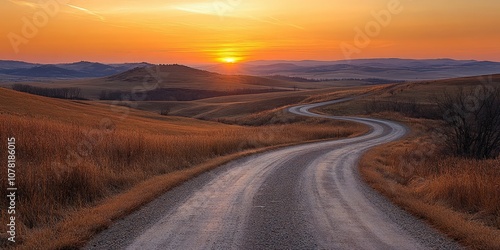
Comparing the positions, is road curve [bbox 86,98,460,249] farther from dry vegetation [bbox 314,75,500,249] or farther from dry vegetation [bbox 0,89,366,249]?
dry vegetation [bbox 0,89,366,249]

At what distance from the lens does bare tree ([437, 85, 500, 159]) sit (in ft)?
92.6

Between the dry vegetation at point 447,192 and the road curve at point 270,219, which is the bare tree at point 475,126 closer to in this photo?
the dry vegetation at point 447,192

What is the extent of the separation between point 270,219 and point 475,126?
995 inches

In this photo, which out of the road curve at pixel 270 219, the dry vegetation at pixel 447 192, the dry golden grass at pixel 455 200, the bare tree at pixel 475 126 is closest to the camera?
the road curve at pixel 270 219

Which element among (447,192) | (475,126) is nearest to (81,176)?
(447,192)

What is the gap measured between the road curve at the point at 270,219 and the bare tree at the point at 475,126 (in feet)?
55.1

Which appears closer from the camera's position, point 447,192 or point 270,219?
point 270,219

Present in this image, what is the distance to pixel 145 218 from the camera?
923 centimetres

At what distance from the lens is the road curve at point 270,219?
7598 millimetres

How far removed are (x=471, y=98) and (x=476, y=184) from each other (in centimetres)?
2326

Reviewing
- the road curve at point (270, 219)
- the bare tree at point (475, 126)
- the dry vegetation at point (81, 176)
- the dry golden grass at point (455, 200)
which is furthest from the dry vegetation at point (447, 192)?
the dry vegetation at point (81, 176)

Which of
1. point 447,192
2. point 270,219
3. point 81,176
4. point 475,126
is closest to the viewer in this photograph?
point 270,219

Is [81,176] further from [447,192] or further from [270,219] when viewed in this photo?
[447,192]

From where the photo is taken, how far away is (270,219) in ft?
30.5
